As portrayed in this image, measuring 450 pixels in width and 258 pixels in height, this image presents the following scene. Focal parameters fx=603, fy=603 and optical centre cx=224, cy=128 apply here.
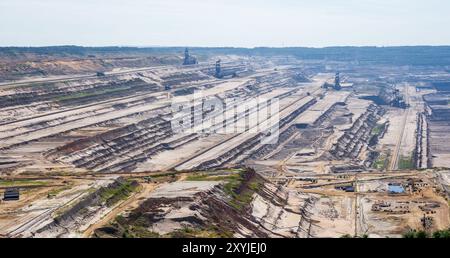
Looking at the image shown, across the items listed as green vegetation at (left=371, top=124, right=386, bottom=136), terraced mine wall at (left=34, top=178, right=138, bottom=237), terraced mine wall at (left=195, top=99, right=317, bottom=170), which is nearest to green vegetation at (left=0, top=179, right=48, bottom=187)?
terraced mine wall at (left=34, top=178, right=138, bottom=237)

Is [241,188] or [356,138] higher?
[241,188]

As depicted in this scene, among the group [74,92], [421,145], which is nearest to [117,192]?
[74,92]

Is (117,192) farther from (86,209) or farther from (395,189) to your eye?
(395,189)

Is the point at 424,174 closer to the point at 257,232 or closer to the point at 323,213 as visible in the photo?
the point at 323,213
